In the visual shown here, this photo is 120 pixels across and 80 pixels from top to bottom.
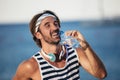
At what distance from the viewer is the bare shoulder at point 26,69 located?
1.66 metres

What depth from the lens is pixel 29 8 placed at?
1.75 metres

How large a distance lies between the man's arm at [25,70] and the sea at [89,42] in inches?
1.4

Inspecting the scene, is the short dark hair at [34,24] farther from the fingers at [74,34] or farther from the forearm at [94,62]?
the forearm at [94,62]

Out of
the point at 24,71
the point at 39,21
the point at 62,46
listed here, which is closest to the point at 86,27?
the point at 62,46

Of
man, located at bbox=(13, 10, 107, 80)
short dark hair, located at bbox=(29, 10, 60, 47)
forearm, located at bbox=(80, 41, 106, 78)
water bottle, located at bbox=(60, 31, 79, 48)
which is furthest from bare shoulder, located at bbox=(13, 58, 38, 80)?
forearm, located at bbox=(80, 41, 106, 78)

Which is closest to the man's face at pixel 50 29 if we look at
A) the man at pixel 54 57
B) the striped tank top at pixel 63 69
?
the man at pixel 54 57

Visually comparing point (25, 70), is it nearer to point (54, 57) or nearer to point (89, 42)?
point (54, 57)

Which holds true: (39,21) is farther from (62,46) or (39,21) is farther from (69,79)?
(69,79)

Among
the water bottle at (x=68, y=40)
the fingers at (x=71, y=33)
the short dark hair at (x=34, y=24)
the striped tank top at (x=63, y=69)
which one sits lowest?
the striped tank top at (x=63, y=69)

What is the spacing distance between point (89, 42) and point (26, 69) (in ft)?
1.44

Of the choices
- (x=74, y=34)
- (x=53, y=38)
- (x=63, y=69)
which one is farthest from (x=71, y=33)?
(x=63, y=69)

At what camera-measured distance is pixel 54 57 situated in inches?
65.8

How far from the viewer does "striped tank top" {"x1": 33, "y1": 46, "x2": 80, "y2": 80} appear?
164 cm

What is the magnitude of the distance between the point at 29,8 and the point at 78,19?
1.10 ft
